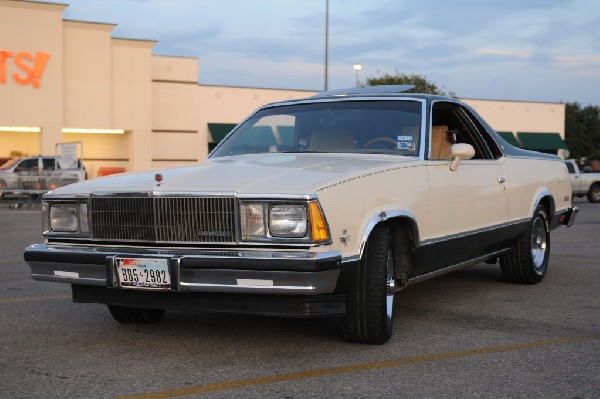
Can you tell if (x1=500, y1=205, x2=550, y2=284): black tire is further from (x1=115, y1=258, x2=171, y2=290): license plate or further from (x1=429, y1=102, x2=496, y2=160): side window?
(x1=115, y1=258, x2=171, y2=290): license plate

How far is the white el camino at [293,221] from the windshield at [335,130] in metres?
0.01

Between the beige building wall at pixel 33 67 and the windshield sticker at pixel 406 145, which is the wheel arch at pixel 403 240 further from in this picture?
the beige building wall at pixel 33 67

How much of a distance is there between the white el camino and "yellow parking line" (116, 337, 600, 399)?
0.33m

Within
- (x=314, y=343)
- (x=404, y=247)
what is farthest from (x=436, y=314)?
(x=314, y=343)

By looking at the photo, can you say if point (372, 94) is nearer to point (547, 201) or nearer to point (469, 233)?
point (469, 233)

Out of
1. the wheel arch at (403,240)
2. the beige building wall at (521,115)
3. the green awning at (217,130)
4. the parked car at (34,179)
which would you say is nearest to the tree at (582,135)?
the beige building wall at (521,115)

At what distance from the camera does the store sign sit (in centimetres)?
3562

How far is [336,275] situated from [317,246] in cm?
20

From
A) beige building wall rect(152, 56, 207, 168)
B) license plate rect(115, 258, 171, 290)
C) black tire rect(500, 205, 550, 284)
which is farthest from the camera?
beige building wall rect(152, 56, 207, 168)

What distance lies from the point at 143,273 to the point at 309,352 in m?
1.10

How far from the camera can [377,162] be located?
5316mm

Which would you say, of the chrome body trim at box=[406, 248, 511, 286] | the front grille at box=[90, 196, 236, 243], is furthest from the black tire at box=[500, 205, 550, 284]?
the front grille at box=[90, 196, 236, 243]

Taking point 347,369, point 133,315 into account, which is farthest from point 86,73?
point 347,369

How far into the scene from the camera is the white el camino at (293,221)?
4.43 meters
